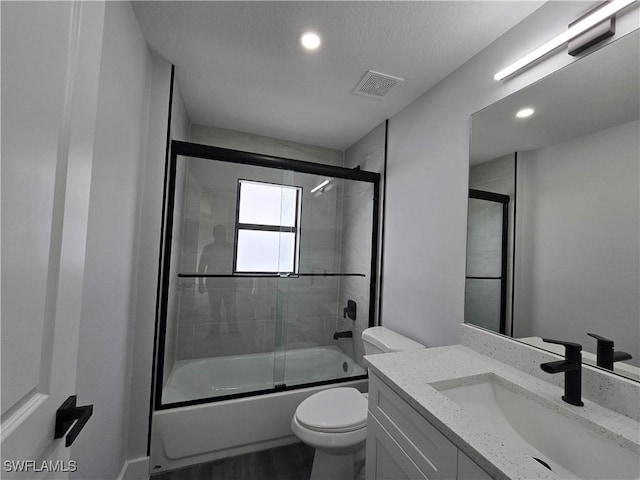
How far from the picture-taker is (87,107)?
64 cm

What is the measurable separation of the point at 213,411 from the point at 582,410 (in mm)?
1871

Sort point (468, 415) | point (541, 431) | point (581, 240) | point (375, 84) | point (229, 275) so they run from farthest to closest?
point (229, 275)
point (375, 84)
point (581, 240)
point (541, 431)
point (468, 415)

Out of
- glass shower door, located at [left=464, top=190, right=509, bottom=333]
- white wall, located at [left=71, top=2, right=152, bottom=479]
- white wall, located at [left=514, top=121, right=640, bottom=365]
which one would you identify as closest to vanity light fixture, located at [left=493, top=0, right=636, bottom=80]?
white wall, located at [left=514, top=121, right=640, bottom=365]

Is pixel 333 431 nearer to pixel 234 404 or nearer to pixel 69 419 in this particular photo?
pixel 234 404

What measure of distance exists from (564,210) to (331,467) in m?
1.70

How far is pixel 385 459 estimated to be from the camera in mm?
990

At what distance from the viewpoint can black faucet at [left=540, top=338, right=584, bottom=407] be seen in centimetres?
85

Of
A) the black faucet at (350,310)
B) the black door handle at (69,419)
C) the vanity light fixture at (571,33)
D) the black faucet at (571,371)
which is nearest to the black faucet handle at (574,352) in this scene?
the black faucet at (571,371)

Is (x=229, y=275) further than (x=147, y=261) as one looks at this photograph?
Yes

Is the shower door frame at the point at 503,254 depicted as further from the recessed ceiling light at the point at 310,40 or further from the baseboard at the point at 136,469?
the baseboard at the point at 136,469

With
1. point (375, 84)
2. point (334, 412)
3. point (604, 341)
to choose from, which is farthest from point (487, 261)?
point (375, 84)

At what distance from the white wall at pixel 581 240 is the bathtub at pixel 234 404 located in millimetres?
1580

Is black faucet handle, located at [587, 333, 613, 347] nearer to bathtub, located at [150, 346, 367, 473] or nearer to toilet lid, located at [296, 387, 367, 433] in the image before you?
toilet lid, located at [296, 387, 367, 433]

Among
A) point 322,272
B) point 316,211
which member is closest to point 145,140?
point 316,211
